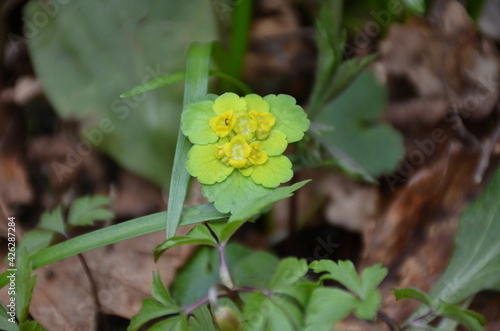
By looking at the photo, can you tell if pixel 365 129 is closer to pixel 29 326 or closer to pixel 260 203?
pixel 260 203

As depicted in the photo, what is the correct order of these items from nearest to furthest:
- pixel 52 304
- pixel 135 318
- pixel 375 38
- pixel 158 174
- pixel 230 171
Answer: pixel 135 318
pixel 230 171
pixel 52 304
pixel 158 174
pixel 375 38

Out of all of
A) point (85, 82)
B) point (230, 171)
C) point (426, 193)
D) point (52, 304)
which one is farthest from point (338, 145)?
point (52, 304)

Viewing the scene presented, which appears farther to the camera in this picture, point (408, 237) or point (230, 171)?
point (408, 237)

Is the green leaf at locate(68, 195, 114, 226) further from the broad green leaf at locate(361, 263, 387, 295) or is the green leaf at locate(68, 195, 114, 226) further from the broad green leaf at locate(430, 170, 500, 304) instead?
the broad green leaf at locate(430, 170, 500, 304)

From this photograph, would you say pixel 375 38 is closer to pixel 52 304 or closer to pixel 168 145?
pixel 168 145

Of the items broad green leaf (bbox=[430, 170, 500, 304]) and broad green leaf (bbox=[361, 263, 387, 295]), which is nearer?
broad green leaf (bbox=[361, 263, 387, 295])

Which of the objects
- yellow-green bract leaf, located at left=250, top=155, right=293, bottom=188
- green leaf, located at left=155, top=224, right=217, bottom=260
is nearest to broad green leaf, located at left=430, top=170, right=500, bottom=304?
yellow-green bract leaf, located at left=250, top=155, right=293, bottom=188
